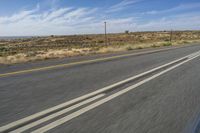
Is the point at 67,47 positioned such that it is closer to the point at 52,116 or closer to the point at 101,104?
the point at 101,104

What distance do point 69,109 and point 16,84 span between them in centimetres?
299

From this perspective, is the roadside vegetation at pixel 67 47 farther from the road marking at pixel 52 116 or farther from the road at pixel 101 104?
the road marking at pixel 52 116

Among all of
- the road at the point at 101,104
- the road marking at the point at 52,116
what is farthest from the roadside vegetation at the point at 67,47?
the road marking at the point at 52,116

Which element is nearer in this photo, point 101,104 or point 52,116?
point 52,116

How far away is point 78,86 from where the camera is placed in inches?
261

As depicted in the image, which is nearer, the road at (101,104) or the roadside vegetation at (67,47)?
the road at (101,104)

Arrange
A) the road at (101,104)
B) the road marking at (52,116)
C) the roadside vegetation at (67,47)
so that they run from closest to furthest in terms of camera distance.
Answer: the road marking at (52,116), the road at (101,104), the roadside vegetation at (67,47)

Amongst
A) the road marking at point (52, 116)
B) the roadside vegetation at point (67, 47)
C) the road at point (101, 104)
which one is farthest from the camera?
A: the roadside vegetation at point (67, 47)

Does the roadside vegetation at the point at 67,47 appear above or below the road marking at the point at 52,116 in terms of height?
below

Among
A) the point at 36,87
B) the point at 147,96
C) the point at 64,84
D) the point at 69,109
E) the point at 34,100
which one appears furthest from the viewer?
the point at 64,84

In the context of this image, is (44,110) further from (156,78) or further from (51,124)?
(156,78)

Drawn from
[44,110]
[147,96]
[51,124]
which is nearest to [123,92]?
[147,96]

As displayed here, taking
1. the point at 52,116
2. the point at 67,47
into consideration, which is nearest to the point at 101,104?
the point at 52,116

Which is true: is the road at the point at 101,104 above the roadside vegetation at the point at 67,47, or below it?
above
